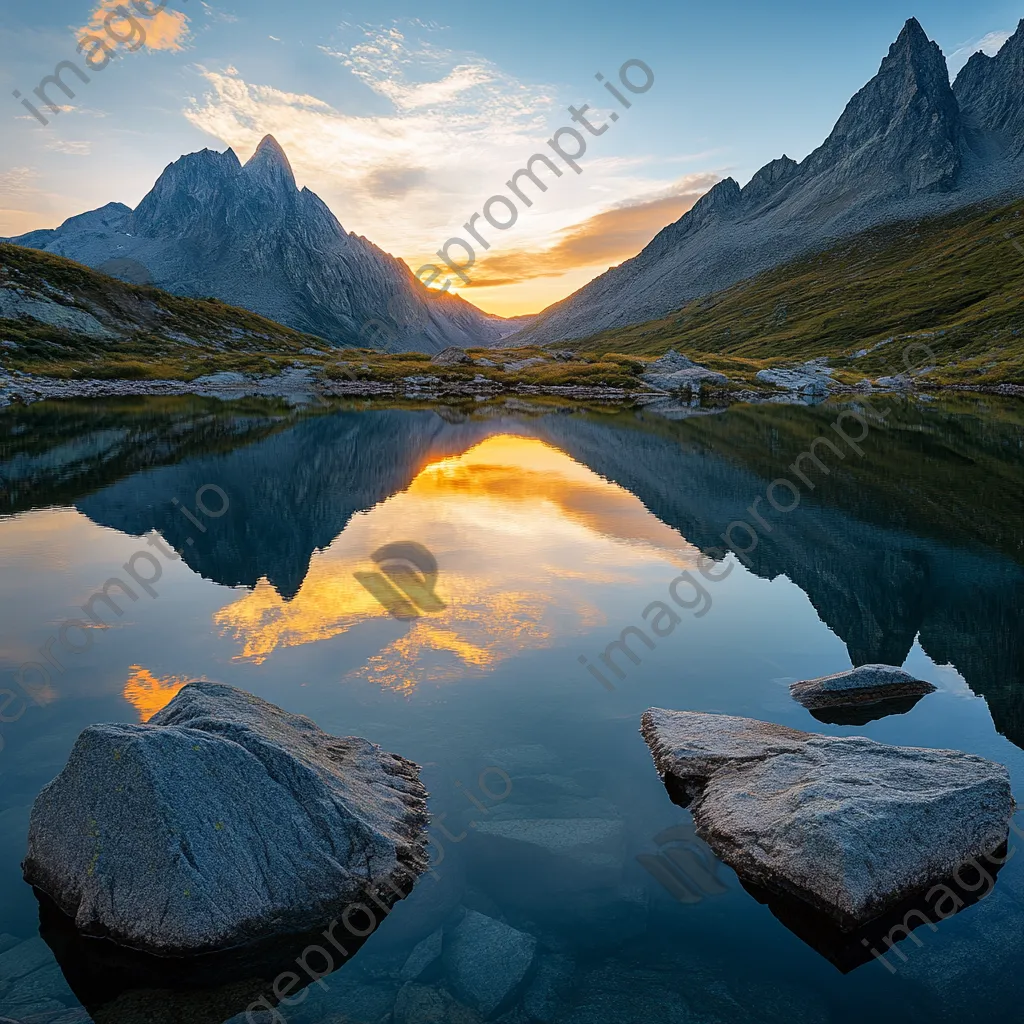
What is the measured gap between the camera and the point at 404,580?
30.5 m

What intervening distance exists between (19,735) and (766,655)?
70.2 feet

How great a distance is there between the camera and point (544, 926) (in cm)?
1177

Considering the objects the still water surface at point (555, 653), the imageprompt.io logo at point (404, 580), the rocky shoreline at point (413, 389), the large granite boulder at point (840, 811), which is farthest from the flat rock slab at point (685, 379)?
the large granite boulder at point (840, 811)

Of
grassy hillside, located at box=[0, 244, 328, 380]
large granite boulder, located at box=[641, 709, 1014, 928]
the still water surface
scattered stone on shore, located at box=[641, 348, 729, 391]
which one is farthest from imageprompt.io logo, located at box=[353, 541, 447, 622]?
scattered stone on shore, located at box=[641, 348, 729, 391]

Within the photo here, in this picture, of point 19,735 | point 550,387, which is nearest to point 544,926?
point 19,735

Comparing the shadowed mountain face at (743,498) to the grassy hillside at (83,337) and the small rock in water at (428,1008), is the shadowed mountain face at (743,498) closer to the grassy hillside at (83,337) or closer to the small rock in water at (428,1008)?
the small rock in water at (428,1008)

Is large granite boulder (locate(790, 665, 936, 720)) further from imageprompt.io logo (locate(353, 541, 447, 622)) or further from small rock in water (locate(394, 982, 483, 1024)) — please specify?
imageprompt.io logo (locate(353, 541, 447, 622))

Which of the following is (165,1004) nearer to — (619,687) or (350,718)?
(350,718)

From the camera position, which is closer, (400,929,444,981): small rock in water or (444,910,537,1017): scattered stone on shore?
(444,910,537,1017): scattered stone on shore

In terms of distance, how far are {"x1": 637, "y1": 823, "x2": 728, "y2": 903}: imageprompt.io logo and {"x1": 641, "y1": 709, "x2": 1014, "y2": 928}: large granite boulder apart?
29 cm

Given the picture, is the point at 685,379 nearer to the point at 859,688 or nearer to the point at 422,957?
the point at 859,688

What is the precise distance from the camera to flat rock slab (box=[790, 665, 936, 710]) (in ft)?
65.0

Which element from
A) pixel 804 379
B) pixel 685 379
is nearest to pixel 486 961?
pixel 685 379

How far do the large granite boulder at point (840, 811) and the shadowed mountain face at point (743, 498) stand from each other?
19.8ft
